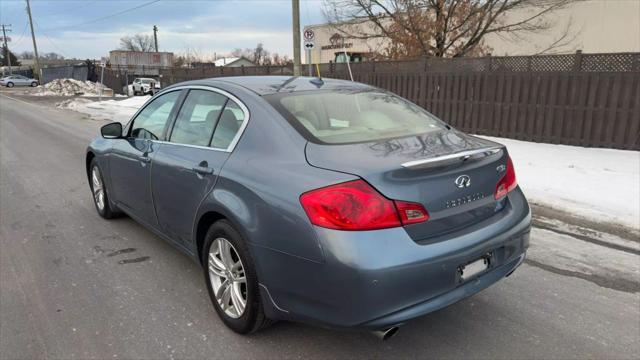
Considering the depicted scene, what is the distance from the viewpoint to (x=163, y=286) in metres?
3.82

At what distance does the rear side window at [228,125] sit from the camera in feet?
10.5

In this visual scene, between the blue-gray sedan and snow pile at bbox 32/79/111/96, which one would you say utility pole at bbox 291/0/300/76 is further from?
snow pile at bbox 32/79/111/96

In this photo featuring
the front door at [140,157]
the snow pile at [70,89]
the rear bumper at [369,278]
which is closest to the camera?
the rear bumper at [369,278]

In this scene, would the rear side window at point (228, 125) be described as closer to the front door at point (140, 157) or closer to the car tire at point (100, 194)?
the front door at point (140, 157)

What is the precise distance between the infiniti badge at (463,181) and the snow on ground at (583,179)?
3560 mm

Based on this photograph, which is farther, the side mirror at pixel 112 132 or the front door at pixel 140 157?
the side mirror at pixel 112 132

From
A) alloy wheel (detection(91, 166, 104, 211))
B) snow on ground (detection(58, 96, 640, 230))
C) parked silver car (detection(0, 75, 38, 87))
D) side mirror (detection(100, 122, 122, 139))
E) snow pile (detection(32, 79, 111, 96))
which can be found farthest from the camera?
parked silver car (detection(0, 75, 38, 87))

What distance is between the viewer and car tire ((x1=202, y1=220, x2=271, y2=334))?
283 centimetres

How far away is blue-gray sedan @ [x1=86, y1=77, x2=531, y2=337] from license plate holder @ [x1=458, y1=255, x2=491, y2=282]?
1 cm

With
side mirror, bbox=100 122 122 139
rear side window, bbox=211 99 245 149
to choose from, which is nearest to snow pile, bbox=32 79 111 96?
side mirror, bbox=100 122 122 139

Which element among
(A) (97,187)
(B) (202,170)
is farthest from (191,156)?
(A) (97,187)

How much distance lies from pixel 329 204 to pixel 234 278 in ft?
3.29

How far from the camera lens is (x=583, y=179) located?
7.25m

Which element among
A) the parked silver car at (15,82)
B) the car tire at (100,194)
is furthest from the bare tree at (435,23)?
the parked silver car at (15,82)
